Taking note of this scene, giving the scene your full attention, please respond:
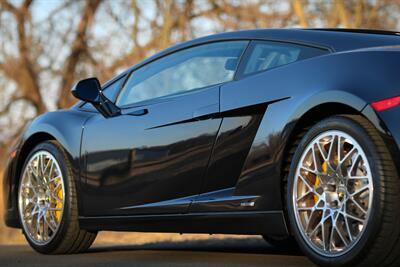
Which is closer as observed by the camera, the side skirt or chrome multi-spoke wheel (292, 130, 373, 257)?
chrome multi-spoke wheel (292, 130, 373, 257)

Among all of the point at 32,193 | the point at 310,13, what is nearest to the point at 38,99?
the point at 310,13

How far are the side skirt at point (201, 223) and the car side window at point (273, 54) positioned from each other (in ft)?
2.75

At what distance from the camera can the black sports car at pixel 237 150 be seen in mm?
4191

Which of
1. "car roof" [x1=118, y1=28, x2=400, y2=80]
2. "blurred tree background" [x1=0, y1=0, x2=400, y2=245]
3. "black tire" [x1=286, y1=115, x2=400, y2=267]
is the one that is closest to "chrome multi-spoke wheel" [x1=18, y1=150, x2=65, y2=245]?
"car roof" [x1=118, y1=28, x2=400, y2=80]

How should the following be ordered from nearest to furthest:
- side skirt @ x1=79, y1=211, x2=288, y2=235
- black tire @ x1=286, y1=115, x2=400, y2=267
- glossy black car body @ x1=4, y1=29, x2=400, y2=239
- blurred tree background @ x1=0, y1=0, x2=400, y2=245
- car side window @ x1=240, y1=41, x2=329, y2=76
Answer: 1. black tire @ x1=286, y1=115, x2=400, y2=267
2. glossy black car body @ x1=4, y1=29, x2=400, y2=239
3. side skirt @ x1=79, y1=211, x2=288, y2=235
4. car side window @ x1=240, y1=41, x2=329, y2=76
5. blurred tree background @ x1=0, y1=0, x2=400, y2=245

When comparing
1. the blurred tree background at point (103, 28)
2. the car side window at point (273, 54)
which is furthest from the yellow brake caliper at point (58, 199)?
the blurred tree background at point (103, 28)

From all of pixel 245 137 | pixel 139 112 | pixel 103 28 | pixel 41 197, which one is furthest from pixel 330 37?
pixel 103 28

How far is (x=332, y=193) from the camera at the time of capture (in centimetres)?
438

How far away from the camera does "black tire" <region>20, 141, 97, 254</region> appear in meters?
6.06

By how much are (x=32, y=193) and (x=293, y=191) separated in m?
2.58

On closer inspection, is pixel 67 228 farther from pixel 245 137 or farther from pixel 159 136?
pixel 245 137

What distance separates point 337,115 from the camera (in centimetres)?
437

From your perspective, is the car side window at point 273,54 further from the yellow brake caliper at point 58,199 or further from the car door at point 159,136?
the yellow brake caliper at point 58,199

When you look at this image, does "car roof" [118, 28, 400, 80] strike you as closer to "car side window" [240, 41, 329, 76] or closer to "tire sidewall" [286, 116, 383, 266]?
"car side window" [240, 41, 329, 76]
